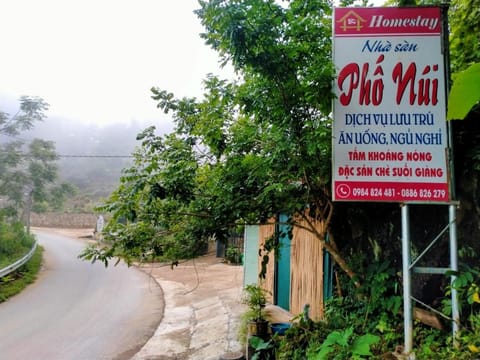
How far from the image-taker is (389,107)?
257cm

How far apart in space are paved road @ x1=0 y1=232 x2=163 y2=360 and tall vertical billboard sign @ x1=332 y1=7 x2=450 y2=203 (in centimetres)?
446

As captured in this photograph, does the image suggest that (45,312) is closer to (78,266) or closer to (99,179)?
(78,266)

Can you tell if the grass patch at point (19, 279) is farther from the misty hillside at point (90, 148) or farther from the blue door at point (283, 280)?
the misty hillside at point (90, 148)

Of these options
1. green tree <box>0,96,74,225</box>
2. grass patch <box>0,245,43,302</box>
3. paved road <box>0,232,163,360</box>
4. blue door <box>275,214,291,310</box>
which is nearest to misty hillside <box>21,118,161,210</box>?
green tree <box>0,96,74,225</box>

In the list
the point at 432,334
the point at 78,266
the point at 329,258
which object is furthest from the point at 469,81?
the point at 78,266

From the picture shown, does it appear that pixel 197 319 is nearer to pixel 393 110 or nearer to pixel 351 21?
pixel 393 110

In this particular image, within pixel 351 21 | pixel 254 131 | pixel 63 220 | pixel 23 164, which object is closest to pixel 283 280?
pixel 254 131

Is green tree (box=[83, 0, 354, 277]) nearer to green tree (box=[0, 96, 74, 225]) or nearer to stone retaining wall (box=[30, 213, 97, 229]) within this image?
green tree (box=[0, 96, 74, 225])

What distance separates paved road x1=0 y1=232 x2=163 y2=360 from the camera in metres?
5.37

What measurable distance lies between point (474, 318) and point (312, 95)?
177 centimetres

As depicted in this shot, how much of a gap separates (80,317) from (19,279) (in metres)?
4.88

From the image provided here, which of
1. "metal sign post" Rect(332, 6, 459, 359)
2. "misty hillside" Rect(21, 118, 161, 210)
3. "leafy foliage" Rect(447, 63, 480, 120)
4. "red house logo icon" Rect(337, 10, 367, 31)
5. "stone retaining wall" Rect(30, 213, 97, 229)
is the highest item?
"misty hillside" Rect(21, 118, 161, 210)

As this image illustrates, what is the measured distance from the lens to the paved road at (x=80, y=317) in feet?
17.6

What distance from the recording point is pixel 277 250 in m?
3.66
